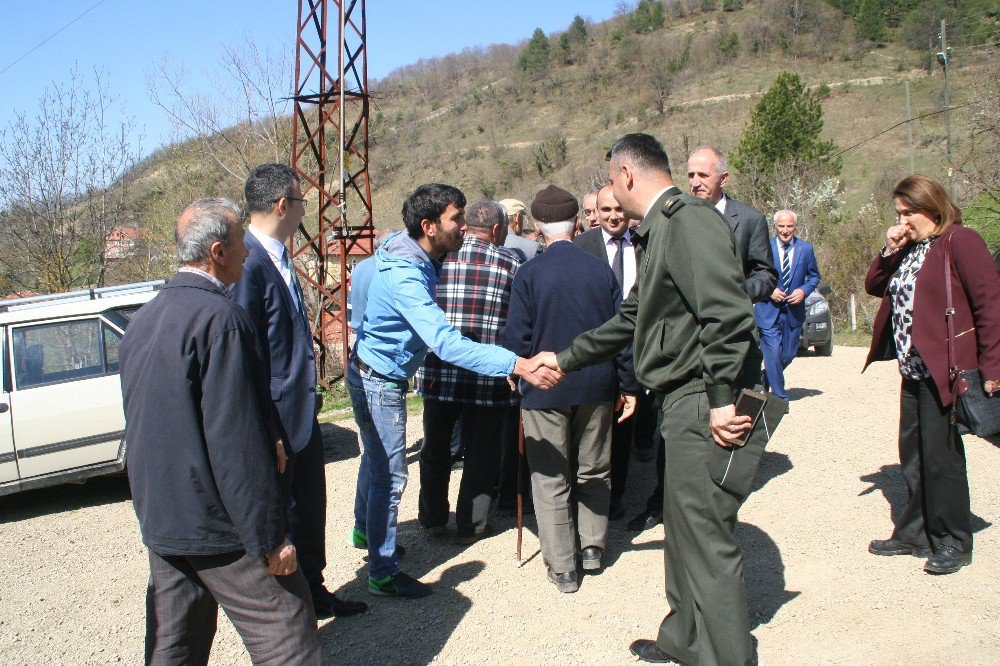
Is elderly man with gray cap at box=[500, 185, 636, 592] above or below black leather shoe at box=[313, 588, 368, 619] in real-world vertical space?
above

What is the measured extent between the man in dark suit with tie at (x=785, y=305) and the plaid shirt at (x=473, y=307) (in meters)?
2.89

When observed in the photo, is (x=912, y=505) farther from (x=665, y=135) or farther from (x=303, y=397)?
(x=665, y=135)

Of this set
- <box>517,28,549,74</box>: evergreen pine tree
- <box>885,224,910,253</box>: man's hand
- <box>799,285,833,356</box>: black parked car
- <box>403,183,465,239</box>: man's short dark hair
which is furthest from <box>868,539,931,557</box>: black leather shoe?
<box>517,28,549,74</box>: evergreen pine tree

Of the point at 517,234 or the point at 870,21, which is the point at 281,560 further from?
the point at 870,21

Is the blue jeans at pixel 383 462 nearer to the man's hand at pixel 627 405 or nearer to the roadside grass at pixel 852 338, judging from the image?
the man's hand at pixel 627 405

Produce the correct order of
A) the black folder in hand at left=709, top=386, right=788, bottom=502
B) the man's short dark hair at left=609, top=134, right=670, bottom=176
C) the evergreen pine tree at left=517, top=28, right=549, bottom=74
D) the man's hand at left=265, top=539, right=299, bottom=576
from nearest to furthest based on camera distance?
the man's hand at left=265, top=539, right=299, bottom=576 → the black folder in hand at left=709, top=386, right=788, bottom=502 → the man's short dark hair at left=609, top=134, right=670, bottom=176 → the evergreen pine tree at left=517, top=28, right=549, bottom=74

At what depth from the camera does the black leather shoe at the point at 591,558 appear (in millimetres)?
4402

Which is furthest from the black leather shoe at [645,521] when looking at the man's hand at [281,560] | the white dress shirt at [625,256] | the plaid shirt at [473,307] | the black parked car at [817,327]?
the black parked car at [817,327]

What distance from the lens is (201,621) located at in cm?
269

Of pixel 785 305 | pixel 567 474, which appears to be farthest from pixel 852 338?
pixel 567 474

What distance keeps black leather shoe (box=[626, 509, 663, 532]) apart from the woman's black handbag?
1884mm

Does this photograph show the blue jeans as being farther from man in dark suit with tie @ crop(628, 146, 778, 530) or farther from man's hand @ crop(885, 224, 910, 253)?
man's hand @ crop(885, 224, 910, 253)

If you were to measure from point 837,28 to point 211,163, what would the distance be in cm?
7811

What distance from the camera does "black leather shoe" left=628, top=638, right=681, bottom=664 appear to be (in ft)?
11.2
